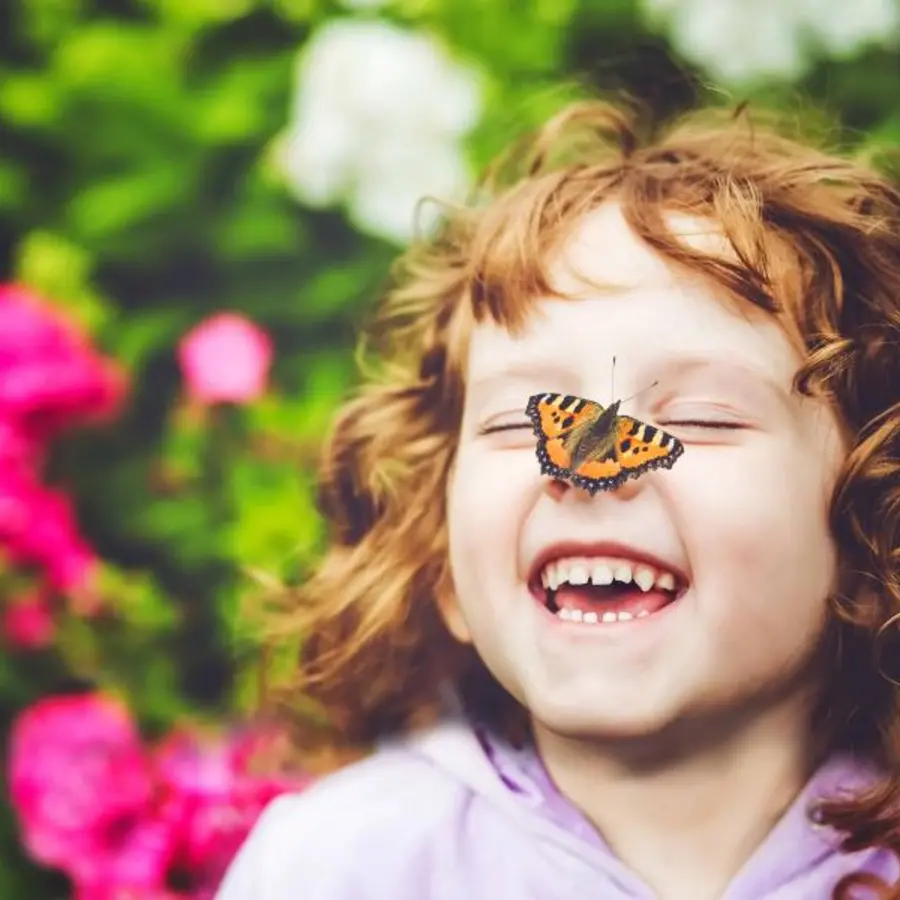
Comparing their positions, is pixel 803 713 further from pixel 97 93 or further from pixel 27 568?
pixel 97 93

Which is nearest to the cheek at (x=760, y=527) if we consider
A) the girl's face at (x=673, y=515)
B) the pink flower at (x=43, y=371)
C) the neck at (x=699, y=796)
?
the girl's face at (x=673, y=515)

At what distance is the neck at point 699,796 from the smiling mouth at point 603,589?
0.10m

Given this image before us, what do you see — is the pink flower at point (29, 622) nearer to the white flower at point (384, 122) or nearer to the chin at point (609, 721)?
the white flower at point (384, 122)

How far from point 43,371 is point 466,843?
83 centimetres

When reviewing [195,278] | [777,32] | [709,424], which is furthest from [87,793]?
[777,32]

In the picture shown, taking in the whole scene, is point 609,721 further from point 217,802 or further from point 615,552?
point 217,802

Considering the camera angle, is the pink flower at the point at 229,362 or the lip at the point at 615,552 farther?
the pink flower at the point at 229,362

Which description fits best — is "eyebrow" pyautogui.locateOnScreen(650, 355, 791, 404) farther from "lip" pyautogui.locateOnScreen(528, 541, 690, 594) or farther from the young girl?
"lip" pyautogui.locateOnScreen(528, 541, 690, 594)

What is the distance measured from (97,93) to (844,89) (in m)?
0.90

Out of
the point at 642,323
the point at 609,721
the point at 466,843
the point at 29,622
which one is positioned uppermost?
the point at 642,323

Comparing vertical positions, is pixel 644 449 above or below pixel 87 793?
above

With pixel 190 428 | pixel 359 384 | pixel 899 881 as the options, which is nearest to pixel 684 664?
pixel 899 881

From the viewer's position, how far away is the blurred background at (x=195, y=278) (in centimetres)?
152

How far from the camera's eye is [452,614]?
47.2 inches
